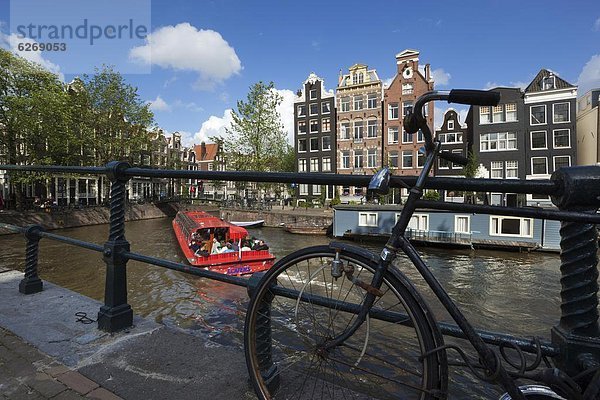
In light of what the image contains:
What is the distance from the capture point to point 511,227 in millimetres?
20406

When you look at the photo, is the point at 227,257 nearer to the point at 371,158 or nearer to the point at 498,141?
the point at 371,158

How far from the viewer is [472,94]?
1237 millimetres

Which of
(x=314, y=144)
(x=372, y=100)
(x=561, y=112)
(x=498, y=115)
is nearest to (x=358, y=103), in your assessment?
(x=372, y=100)

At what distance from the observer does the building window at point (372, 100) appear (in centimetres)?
3684

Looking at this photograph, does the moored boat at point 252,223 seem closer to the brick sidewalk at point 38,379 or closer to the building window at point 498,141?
the building window at point 498,141

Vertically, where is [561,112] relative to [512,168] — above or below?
above

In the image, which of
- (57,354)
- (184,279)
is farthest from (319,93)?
(57,354)

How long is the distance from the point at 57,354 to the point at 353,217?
2280 centimetres

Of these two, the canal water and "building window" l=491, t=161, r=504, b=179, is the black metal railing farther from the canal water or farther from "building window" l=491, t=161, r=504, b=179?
"building window" l=491, t=161, r=504, b=179

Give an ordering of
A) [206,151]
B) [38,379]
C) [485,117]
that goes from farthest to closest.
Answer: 1. [206,151]
2. [485,117]
3. [38,379]

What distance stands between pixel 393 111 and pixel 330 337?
36.8 metres

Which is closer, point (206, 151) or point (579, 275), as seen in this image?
point (579, 275)

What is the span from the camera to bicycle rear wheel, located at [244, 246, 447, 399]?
49.3 inches

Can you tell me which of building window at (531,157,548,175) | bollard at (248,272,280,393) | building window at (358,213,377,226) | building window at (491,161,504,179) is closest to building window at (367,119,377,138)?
building window at (491,161,504,179)
